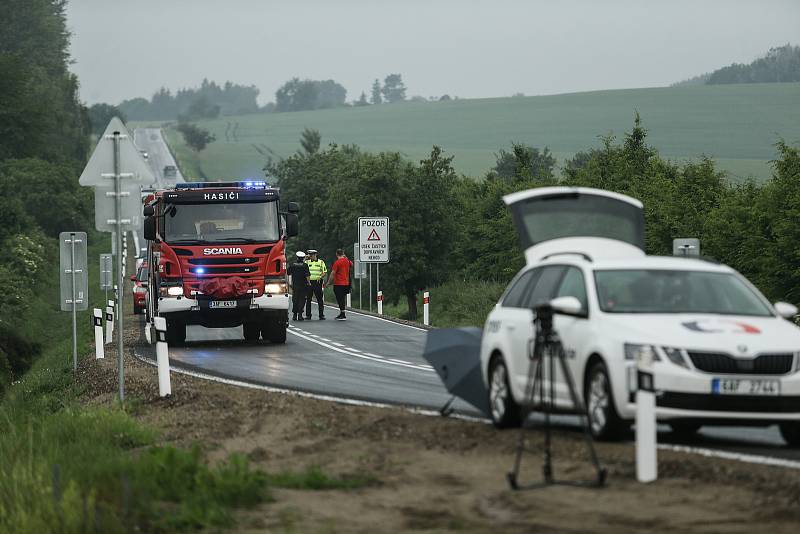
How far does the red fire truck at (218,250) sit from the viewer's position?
30.7 m

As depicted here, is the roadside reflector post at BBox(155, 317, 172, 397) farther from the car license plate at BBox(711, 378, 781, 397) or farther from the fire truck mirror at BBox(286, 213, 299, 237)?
the fire truck mirror at BBox(286, 213, 299, 237)

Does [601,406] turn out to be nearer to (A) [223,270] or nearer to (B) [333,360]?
(B) [333,360]

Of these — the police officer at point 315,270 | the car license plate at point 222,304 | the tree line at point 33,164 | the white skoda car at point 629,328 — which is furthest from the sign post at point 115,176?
the police officer at point 315,270

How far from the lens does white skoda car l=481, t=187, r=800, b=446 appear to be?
12352mm

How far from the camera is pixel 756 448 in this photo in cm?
1330

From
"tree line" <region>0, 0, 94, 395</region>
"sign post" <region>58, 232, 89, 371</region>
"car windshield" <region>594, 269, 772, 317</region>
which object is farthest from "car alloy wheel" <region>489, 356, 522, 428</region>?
"tree line" <region>0, 0, 94, 395</region>

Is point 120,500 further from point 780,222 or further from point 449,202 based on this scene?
point 449,202

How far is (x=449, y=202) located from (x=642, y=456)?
59513mm

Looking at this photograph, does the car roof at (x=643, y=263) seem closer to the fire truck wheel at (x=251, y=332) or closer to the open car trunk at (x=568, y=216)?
the open car trunk at (x=568, y=216)

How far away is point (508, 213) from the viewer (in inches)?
2579

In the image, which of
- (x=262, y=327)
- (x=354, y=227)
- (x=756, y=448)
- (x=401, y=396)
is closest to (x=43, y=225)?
(x=354, y=227)

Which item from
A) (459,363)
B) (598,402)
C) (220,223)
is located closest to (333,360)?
(220,223)

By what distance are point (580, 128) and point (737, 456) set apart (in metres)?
137

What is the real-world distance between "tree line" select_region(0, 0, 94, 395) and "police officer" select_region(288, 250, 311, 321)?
8094 mm
